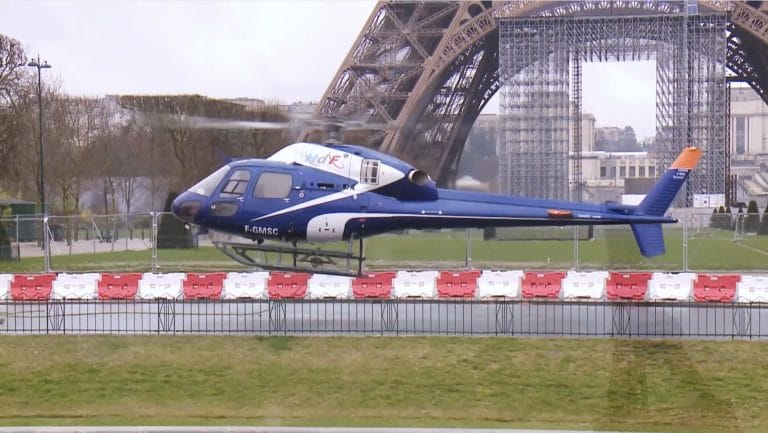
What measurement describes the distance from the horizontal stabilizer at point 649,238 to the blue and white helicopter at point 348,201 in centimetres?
1

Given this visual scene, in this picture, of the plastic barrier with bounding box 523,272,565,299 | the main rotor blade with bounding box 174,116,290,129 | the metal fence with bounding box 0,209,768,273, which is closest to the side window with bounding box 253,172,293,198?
the main rotor blade with bounding box 174,116,290,129

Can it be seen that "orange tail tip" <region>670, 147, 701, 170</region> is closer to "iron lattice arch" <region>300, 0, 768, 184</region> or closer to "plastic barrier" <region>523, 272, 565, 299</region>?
"iron lattice arch" <region>300, 0, 768, 184</region>

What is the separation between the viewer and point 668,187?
47.8 feet

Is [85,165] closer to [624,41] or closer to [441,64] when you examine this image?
[441,64]

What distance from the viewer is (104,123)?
88.8 feet

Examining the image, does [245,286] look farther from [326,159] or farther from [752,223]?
[752,223]

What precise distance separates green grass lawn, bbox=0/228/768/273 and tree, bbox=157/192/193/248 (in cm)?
24

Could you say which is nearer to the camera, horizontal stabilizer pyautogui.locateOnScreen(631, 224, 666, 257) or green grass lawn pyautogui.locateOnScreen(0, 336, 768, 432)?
green grass lawn pyautogui.locateOnScreen(0, 336, 768, 432)

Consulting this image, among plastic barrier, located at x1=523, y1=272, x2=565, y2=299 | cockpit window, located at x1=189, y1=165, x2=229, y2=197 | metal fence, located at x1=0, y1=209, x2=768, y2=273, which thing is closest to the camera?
cockpit window, located at x1=189, y1=165, x2=229, y2=197

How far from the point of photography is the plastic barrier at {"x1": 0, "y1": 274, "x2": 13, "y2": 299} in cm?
2042

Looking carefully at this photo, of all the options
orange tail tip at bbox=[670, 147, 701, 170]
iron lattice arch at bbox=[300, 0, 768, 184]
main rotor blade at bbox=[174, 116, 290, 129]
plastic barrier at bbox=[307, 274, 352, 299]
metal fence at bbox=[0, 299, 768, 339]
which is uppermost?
iron lattice arch at bbox=[300, 0, 768, 184]

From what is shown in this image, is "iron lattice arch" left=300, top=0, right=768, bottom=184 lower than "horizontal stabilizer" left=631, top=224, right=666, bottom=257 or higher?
higher

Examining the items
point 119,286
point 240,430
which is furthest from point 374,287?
point 240,430

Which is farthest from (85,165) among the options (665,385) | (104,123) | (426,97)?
(665,385)
